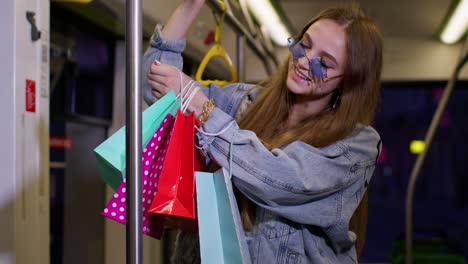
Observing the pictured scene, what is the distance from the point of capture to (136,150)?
1.10 m

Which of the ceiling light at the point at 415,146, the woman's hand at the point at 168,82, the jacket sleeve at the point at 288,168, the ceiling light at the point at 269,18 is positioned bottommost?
the jacket sleeve at the point at 288,168

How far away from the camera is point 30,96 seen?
1.68 m

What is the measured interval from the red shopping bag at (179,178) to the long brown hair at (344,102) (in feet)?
0.77

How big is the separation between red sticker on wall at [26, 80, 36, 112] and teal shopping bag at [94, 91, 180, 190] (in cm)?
53

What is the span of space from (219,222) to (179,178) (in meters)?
0.14

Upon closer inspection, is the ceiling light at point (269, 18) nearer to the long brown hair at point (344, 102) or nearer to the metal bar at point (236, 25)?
the metal bar at point (236, 25)

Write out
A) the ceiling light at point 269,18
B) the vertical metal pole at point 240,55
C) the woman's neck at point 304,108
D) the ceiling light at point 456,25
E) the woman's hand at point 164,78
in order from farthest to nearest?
the ceiling light at point 456,25, the ceiling light at point 269,18, the vertical metal pole at point 240,55, the woman's neck at point 304,108, the woman's hand at point 164,78

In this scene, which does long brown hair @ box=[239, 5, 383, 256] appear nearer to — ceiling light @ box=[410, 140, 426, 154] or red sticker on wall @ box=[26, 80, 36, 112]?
red sticker on wall @ box=[26, 80, 36, 112]

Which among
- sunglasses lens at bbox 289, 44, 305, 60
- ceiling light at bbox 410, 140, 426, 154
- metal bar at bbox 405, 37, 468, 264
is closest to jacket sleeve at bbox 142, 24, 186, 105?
sunglasses lens at bbox 289, 44, 305, 60

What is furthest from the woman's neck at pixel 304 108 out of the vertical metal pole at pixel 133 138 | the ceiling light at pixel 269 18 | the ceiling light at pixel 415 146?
the ceiling light at pixel 415 146

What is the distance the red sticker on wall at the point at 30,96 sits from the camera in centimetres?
167

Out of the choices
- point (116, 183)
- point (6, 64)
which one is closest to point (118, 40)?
point (6, 64)

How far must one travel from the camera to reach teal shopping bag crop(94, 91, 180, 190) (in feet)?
3.78

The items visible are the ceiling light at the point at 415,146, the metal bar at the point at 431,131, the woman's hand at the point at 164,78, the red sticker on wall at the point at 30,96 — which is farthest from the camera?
the ceiling light at the point at 415,146
